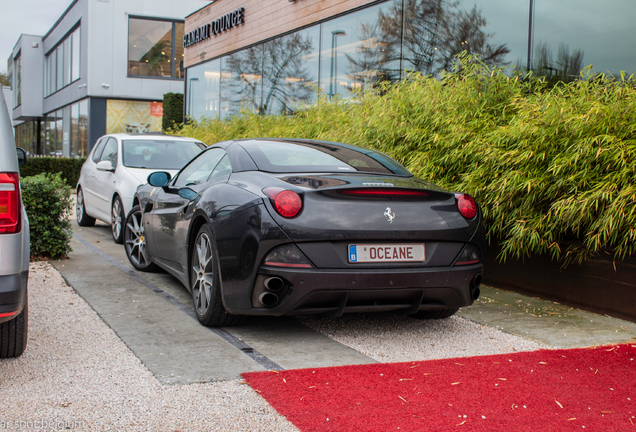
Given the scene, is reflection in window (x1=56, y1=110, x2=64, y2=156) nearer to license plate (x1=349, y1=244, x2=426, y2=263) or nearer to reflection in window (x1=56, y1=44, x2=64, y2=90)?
reflection in window (x1=56, y1=44, x2=64, y2=90)

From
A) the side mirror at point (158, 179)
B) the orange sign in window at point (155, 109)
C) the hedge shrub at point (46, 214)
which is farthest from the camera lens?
the orange sign in window at point (155, 109)

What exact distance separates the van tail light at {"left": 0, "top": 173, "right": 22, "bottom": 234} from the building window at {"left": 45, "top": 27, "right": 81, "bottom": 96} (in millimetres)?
30581

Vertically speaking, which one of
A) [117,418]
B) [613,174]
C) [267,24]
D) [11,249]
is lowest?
[117,418]

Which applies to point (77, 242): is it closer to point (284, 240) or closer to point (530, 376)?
point (284, 240)

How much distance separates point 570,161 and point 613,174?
12.6 inches

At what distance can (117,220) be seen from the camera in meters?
8.25

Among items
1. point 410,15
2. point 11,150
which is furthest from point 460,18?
point 11,150

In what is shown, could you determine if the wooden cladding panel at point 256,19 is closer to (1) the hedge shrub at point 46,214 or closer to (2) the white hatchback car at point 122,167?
(2) the white hatchback car at point 122,167

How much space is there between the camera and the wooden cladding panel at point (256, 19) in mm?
13352

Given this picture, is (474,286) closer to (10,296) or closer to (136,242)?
(10,296)

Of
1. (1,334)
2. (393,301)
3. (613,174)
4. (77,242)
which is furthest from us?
(77,242)

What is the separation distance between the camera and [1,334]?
3.22 meters

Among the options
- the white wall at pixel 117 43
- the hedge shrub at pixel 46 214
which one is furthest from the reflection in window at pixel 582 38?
the white wall at pixel 117 43

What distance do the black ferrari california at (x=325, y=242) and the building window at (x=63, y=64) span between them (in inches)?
1178
